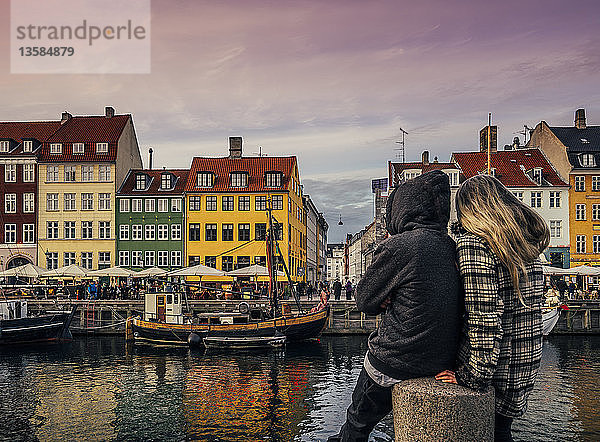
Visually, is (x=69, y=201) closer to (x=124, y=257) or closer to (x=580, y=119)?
(x=124, y=257)

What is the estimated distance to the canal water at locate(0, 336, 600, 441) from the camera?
1505 cm

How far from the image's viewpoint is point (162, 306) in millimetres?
35531

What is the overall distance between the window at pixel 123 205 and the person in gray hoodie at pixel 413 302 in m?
57.7

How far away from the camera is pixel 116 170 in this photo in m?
60.2

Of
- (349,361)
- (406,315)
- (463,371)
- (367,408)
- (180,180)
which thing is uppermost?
(180,180)

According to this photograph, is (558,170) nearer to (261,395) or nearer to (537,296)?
(261,395)

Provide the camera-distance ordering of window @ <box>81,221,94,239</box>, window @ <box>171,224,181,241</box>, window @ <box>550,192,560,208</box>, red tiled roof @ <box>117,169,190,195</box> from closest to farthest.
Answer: window @ <box>550,192,560,208</box> → window @ <box>171,224,181,241</box> → window @ <box>81,221,94,239</box> → red tiled roof @ <box>117,169,190,195</box>

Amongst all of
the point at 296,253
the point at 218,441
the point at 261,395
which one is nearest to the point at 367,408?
the point at 218,441

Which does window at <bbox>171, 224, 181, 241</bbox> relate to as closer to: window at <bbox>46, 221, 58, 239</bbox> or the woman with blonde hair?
window at <bbox>46, 221, 58, 239</bbox>

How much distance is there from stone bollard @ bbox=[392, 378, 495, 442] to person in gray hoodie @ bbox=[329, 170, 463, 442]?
21 centimetres

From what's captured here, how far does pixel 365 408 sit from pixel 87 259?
192 ft

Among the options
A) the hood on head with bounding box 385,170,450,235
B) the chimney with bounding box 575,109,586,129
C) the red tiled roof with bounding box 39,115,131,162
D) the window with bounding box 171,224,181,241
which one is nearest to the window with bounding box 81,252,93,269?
the window with bounding box 171,224,181,241

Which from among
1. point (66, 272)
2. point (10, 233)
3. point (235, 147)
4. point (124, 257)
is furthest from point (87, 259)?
point (235, 147)

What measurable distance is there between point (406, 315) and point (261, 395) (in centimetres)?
1637
